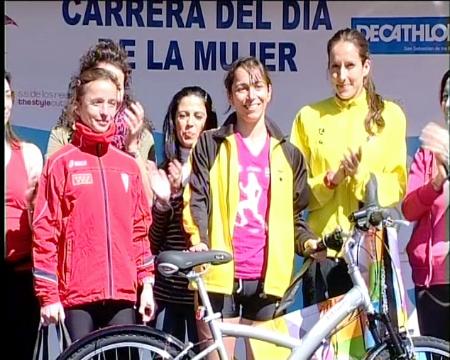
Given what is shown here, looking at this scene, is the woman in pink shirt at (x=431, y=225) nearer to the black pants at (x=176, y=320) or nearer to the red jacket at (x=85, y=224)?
the black pants at (x=176, y=320)

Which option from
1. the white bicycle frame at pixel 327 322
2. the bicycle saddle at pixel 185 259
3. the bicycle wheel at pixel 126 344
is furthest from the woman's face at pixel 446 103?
the bicycle wheel at pixel 126 344

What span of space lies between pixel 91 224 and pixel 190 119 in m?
0.61

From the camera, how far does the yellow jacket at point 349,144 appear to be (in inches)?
164

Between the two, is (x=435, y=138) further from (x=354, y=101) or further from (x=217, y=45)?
(x=217, y=45)

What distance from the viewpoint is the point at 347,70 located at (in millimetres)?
4156

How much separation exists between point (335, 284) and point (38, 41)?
5.31 feet

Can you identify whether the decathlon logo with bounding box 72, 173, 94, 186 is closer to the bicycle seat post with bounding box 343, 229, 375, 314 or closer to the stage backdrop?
the stage backdrop

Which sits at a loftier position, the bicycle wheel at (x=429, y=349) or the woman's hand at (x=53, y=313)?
the woman's hand at (x=53, y=313)

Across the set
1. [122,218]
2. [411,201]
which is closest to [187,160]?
[122,218]

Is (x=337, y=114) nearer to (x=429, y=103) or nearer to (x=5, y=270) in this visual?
(x=429, y=103)

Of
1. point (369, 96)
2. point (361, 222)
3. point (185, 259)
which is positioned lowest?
point (185, 259)

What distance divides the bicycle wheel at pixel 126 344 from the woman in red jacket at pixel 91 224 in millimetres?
232

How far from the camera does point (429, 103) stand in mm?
4188

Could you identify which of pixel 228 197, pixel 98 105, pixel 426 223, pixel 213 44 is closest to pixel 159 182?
pixel 228 197
